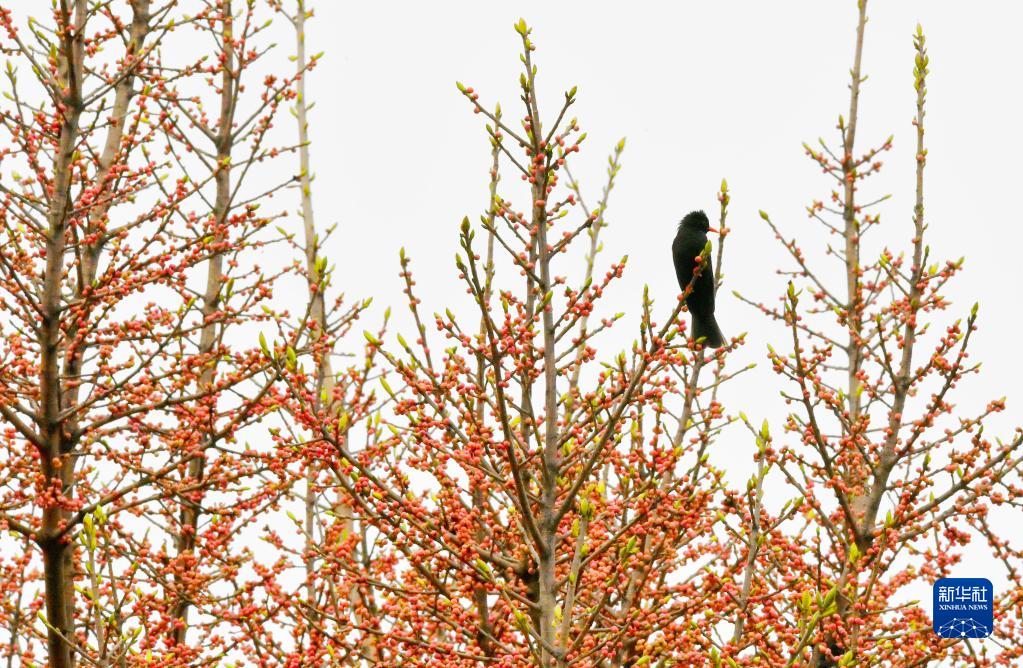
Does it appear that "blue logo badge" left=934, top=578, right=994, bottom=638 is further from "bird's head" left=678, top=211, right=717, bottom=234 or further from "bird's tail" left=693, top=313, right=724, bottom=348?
"bird's head" left=678, top=211, right=717, bottom=234

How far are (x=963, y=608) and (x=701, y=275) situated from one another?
9.47 ft

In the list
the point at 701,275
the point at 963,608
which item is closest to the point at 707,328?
the point at 701,275

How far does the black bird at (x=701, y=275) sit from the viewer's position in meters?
7.60

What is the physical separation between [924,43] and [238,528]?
22.8ft

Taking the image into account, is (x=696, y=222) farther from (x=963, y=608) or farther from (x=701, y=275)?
(x=963, y=608)

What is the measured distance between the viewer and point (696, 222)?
8633mm

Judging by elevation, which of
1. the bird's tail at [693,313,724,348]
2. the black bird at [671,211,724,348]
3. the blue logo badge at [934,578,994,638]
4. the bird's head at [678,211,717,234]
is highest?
the bird's head at [678,211,717,234]

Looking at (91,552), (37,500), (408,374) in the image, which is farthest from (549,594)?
(37,500)

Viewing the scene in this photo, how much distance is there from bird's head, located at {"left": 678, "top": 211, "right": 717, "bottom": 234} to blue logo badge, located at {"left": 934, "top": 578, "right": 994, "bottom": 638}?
3067 millimetres

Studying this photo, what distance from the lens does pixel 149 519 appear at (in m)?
9.31

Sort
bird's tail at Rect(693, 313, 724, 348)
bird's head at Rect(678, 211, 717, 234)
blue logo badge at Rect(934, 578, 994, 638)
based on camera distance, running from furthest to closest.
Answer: bird's head at Rect(678, 211, 717, 234) < bird's tail at Rect(693, 313, 724, 348) < blue logo badge at Rect(934, 578, 994, 638)

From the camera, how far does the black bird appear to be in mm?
7602

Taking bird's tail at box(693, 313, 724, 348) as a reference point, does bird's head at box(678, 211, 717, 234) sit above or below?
above

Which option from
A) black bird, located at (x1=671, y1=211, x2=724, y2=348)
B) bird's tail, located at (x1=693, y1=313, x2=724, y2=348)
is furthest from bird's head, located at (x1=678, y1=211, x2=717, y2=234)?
bird's tail, located at (x1=693, y1=313, x2=724, y2=348)
